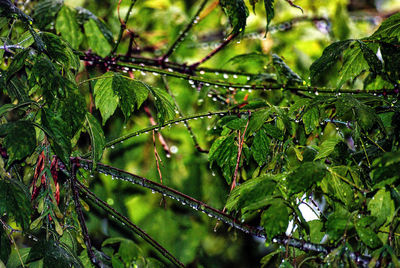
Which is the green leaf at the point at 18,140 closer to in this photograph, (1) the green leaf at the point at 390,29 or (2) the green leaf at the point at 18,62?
(2) the green leaf at the point at 18,62

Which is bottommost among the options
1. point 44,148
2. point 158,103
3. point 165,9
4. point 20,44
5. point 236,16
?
point 44,148

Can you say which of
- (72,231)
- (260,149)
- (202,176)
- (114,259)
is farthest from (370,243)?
(202,176)

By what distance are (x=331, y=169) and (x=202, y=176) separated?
123cm

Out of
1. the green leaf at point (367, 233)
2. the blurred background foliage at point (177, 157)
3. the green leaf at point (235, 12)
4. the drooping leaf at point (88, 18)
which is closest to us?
the green leaf at point (367, 233)

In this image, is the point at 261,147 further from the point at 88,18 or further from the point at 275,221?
the point at 88,18

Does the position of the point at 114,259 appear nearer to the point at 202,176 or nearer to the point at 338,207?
the point at 338,207

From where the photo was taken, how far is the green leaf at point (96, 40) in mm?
1632

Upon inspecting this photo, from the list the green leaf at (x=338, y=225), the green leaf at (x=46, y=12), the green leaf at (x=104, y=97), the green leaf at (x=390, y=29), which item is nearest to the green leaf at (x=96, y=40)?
the green leaf at (x=46, y=12)

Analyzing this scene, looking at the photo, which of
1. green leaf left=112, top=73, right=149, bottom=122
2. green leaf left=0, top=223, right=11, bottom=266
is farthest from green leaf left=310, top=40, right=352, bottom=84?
green leaf left=0, top=223, right=11, bottom=266

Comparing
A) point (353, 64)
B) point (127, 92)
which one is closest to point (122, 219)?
point (127, 92)

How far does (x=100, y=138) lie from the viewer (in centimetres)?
105

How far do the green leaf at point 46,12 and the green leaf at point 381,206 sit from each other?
1.15 m

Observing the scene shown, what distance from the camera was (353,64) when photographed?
111 centimetres

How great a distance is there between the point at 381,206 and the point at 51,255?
26.7 inches
